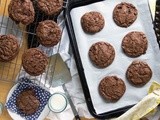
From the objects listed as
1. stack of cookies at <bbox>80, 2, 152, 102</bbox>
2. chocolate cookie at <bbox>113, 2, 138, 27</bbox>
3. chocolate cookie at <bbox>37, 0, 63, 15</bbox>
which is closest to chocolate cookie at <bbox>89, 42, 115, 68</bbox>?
stack of cookies at <bbox>80, 2, 152, 102</bbox>

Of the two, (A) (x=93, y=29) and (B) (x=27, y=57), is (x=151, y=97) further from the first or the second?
(B) (x=27, y=57)

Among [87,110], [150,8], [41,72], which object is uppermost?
[150,8]

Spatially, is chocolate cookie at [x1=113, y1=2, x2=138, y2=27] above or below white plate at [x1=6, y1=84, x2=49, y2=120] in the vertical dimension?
above

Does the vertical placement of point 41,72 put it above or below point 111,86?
above

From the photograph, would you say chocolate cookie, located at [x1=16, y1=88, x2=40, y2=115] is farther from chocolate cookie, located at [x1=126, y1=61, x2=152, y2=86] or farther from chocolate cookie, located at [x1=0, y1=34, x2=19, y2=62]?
chocolate cookie, located at [x1=126, y1=61, x2=152, y2=86]

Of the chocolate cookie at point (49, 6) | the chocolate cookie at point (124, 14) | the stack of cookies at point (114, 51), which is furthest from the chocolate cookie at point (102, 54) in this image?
the chocolate cookie at point (49, 6)

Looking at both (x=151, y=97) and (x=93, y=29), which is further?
(x=93, y=29)

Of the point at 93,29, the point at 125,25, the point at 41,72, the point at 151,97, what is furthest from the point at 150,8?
the point at 41,72
